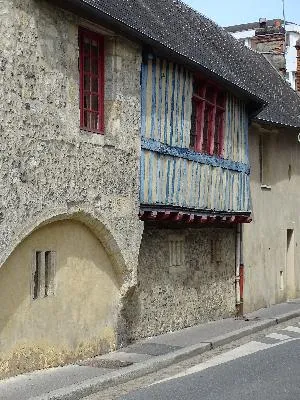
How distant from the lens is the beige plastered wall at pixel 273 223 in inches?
668

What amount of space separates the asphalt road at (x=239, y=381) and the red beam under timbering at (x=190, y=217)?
7.82ft

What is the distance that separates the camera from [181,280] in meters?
13.3

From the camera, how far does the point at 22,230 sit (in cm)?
873

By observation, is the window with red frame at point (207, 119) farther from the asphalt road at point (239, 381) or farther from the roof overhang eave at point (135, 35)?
the asphalt road at point (239, 381)

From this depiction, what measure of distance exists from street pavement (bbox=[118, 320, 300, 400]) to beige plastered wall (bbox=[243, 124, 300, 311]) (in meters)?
5.46

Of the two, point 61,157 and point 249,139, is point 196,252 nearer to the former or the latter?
point 249,139

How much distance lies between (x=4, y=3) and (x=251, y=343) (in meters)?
6.64

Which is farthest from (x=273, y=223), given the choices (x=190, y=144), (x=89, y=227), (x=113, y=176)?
(x=89, y=227)

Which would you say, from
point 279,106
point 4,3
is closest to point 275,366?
point 4,3

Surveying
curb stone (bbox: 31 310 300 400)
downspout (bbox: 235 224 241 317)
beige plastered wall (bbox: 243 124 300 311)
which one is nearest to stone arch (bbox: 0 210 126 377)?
curb stone (bbox: 31 310 300 400)

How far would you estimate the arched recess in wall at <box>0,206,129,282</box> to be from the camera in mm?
8703

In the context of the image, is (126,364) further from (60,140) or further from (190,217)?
(190,217)

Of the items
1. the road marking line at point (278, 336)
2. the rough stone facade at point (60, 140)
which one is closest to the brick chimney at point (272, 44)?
the road marking line at point (278, 336)

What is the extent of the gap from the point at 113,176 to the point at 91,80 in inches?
53.8
